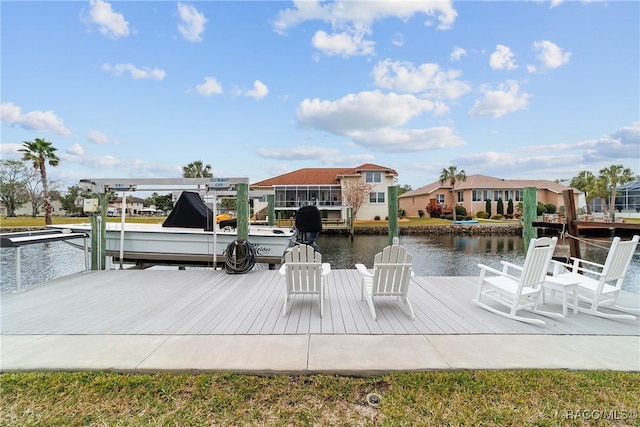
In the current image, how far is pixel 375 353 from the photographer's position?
2951 millimetres

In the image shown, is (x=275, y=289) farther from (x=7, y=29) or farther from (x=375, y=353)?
(x=7, y=29)

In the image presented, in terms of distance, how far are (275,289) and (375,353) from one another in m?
2.89

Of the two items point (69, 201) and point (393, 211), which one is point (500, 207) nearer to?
point (393, 211)

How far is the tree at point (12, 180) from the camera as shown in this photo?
3578 centimetres

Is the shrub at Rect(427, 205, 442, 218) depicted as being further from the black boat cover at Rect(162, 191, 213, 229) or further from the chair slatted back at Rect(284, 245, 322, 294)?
the chair slatted back at Rect(284, 245, 322, 294)

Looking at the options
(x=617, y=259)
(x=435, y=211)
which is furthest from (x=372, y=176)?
(x=617, y=259)

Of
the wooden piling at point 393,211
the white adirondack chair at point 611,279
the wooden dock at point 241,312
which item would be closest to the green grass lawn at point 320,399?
the wooden dock at point 241,312

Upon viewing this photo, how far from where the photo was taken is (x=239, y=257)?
692 centimetres

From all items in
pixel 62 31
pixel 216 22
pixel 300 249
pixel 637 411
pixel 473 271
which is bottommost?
pixel 473 271

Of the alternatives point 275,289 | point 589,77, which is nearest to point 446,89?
point 589,77

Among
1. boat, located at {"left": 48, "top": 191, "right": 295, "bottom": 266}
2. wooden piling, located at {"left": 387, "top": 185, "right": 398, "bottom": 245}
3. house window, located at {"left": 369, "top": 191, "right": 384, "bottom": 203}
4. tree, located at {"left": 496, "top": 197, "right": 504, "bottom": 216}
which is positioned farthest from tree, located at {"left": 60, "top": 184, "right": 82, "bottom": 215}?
tree, located at {"left": 496, "top": 197, "right": 504, "bottom": 216}

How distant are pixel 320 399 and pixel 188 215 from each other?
8.39m

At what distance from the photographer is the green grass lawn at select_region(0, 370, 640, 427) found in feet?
6.89

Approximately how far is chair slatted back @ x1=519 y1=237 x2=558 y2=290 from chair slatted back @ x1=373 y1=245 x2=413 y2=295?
143cm
